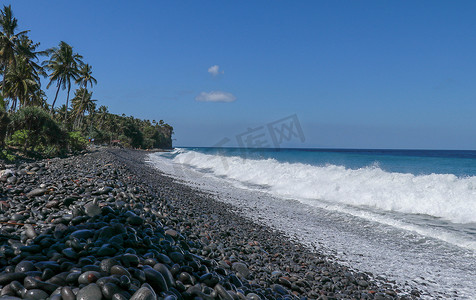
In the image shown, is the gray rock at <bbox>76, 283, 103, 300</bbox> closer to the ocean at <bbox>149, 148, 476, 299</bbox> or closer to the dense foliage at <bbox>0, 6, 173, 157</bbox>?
the ocean at <bbox>149, 148, 476, 299</bbox>

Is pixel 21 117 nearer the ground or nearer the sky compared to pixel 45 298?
nearer the sky

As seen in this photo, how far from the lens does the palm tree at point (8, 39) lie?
26969 mm

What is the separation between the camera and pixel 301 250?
655cm

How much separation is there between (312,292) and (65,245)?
361 centimetres

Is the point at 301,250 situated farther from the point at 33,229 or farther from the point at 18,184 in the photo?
the point at 18,184

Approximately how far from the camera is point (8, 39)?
2730cm

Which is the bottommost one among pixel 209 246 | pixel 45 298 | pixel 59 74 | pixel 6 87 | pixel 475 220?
pixel 475 220

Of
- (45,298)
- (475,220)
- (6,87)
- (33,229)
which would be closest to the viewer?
(45,298)

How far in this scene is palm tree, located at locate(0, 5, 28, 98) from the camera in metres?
27.0

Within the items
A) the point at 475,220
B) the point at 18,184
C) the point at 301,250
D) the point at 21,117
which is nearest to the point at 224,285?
the point at 301,250

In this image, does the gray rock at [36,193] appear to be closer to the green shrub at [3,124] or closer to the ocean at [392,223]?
the ocean at [392,223]

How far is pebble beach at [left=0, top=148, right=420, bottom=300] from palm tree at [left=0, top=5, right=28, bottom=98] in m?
26.6

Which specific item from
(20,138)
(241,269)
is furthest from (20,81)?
(241,269)

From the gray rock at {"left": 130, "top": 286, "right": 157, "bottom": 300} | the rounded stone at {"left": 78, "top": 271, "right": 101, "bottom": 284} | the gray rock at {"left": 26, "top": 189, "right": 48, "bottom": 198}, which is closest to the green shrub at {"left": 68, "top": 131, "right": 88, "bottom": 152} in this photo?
the gray rock at {"left": 26, "top": 189, "right": 48, "bottom": 198}
